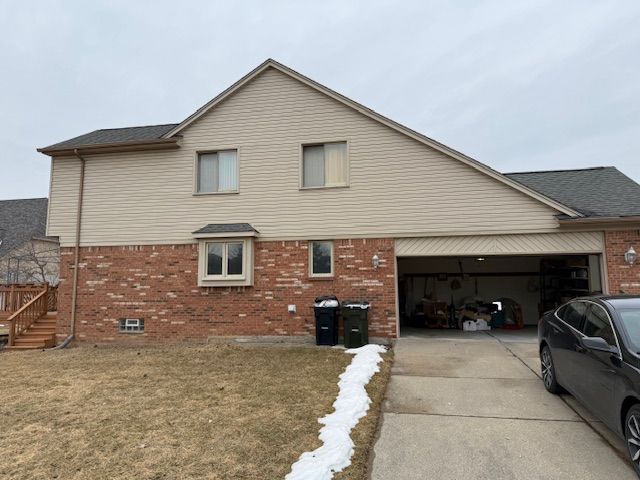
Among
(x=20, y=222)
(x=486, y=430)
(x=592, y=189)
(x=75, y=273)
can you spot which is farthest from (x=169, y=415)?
(x=20, y=222)

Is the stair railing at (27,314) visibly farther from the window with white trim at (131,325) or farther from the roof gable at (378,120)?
the roof gable at (378,120)

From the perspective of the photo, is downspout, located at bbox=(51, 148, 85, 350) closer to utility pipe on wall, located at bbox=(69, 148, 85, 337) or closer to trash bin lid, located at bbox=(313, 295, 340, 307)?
utility pipe on wall, located at bbox=(69, 148, 85, 337)

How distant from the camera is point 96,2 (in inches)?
599

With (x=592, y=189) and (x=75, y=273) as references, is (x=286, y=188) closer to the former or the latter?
(x=75, y=273)

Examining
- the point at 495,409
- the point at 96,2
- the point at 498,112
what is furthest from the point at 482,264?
the point at 498,112

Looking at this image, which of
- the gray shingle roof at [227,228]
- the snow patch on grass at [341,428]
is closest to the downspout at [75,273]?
the gray shingle roof at [227,228]

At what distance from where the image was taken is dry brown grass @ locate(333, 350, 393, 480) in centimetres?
349

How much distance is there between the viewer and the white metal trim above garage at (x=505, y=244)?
31.2 ft

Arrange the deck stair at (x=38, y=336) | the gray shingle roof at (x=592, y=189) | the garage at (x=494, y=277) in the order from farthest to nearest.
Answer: the deck stair at (x=38, y=336) < the garage at (x=494, y=277) < the gray shingle roof at (x=592, y=189)

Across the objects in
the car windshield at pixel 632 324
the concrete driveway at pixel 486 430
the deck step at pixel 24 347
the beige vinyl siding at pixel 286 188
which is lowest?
the deck step at pixel 24 347

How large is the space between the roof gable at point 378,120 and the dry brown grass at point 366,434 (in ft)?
19.7

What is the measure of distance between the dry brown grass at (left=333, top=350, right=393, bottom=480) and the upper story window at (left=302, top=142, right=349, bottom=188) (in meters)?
5.82

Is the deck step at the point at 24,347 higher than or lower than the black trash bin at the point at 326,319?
lower

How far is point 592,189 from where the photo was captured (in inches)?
434
